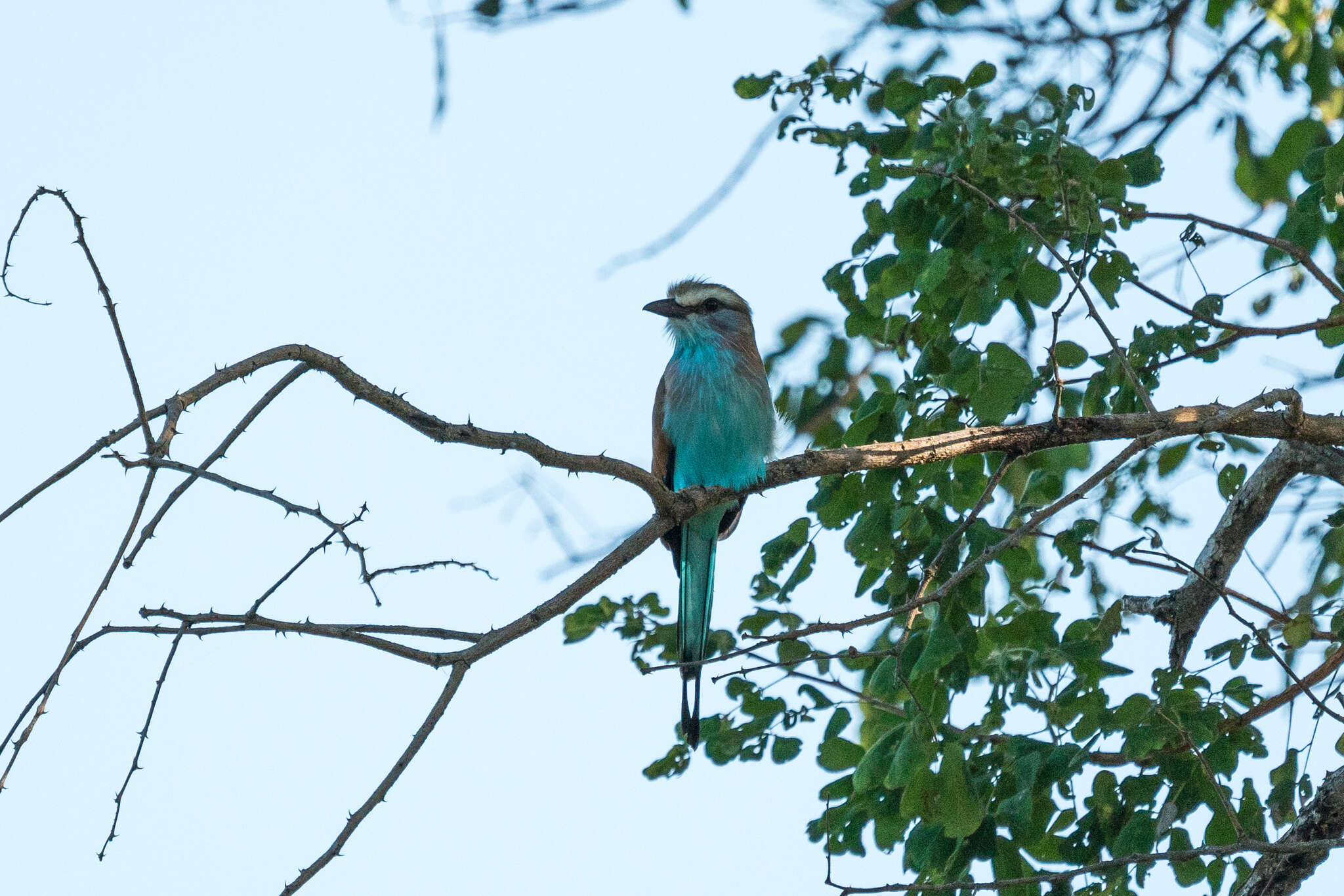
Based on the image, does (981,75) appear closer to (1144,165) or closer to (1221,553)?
(1144,165)

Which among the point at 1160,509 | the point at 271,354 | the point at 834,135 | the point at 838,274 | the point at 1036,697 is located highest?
the point at 834,135

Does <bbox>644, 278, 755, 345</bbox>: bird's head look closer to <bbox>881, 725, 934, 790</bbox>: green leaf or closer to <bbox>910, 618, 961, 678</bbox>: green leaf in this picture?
<bbox>910, 618, 961, 678</bbox>: green leaf

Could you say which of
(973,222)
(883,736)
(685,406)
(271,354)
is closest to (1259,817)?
(883,736)

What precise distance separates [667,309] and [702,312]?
0.56 feet

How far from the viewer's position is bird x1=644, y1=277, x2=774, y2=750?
6.01 meters

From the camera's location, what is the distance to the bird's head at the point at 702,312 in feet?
22.2

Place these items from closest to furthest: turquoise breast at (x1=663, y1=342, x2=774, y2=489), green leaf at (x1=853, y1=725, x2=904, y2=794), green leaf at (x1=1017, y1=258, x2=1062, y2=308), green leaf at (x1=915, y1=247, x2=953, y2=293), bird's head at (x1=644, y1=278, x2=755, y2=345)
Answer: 1. green leaf at (x1=853, y1=725, x2=904, y2=794)
2. green leaf at (x1=915, y1=247, x2=953, y2=293)
3. green leaf at (x1=1017, y1=258, x2=1062, y2=308)
4. turquoise breast at (x1=663, y1=342, x2=774, y2=489)
5. bird's head at (x1=644, y1=278, x2=755, y2=345)

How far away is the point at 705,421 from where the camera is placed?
20.7 feet

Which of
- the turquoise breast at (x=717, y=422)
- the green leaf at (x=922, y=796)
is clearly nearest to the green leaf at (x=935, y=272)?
the green leaf at (x=922, y=796)

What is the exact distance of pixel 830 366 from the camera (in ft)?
17.6

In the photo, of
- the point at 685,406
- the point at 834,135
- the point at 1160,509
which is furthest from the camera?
the point at 685,406

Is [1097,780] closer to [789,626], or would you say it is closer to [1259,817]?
[1259,817]

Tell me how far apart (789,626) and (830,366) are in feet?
4.22

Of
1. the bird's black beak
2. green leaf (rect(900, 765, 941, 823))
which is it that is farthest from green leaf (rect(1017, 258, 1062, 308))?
the bird's black beak
